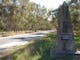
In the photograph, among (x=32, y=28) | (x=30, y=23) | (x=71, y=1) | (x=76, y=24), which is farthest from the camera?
(x=32, y=28)

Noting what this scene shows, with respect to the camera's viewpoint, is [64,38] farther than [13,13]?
No

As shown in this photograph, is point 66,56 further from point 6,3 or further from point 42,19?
point 42,19

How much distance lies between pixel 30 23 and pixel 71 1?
42.8 metres

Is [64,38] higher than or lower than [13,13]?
lower

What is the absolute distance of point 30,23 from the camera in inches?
3214

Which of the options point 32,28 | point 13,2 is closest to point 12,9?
point 13,2

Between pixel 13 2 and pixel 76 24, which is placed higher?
pixel 13 2

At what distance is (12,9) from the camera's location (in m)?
57.8

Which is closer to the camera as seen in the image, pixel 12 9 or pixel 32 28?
pixel 12 9

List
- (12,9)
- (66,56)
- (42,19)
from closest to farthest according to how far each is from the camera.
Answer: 1. (66,56)
2. (12,9)
3. (42,19)

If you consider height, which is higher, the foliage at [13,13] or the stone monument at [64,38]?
the foliage at [13,13]

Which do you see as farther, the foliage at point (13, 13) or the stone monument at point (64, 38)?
the foliage at point (13, 13)

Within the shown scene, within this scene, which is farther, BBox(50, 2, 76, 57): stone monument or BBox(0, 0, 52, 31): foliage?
BBox(0, 0, 52, 31): foliage

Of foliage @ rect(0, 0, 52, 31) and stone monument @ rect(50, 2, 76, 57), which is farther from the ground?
foliage @ rect(0, 0, 52, 31)
